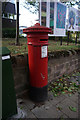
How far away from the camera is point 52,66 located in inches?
126

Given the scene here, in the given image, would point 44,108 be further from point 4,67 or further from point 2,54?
point 2,54

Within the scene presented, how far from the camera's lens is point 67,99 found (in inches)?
98.3

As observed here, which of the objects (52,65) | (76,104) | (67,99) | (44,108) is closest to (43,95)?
(44,108)

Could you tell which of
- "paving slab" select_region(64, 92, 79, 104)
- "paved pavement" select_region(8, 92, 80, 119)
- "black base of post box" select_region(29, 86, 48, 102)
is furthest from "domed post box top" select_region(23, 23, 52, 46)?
"paving slab" select_region(64, 92, 79, 104)

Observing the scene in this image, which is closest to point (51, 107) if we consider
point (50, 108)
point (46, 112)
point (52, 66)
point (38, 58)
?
point (50, 108)

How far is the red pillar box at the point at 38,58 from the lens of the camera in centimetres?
191

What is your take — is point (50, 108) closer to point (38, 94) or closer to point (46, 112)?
point (46, 112)

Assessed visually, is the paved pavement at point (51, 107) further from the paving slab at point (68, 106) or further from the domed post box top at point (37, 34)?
the domed post box top at point (37, 34)

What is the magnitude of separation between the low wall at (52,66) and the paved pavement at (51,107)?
0.43 m

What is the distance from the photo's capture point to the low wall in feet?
7.62

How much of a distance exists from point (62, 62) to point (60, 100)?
1.61 metres

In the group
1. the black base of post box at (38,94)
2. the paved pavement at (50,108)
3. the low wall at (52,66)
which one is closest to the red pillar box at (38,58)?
the black base of post box at (38,94)

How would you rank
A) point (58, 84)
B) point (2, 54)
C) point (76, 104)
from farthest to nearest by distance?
point (58, 84)
point (76, 104)
point (2, 54)

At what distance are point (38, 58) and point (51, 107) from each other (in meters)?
1.25
